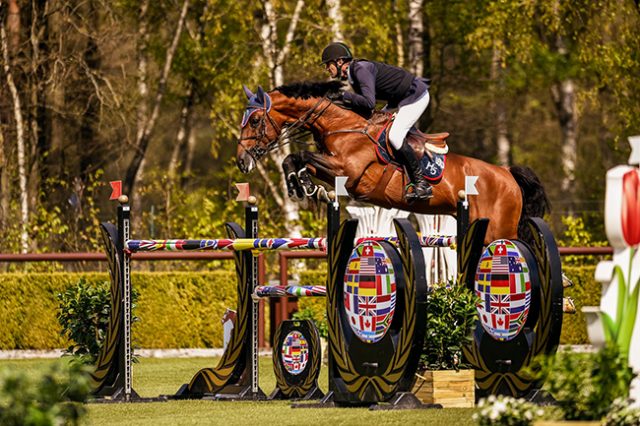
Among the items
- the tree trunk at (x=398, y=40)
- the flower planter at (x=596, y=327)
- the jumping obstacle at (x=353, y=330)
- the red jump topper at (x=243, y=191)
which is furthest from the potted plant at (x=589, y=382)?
the tree trunk at (x=398, y=40)

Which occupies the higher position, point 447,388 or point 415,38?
point 415,38

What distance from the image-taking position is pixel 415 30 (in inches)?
786

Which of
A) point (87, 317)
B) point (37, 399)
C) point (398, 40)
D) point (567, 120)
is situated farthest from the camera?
point (567, 120)

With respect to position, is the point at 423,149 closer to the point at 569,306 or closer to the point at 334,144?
the point at 334,144

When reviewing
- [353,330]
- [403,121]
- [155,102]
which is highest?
[155,102]

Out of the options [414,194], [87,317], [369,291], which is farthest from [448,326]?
[414,194]

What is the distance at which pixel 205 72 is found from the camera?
73.5ft

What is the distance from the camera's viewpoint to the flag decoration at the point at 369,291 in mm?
7102

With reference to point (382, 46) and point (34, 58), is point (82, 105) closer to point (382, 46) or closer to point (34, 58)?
point (34, 58)

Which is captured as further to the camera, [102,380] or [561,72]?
[561,72]

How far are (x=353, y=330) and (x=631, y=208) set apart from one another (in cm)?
234

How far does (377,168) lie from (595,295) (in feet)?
15.7

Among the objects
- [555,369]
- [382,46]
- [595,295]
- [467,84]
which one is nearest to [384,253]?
[555,369]

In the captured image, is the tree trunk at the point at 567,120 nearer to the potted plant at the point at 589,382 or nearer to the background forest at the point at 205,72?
the background forest at the point at 205,72
